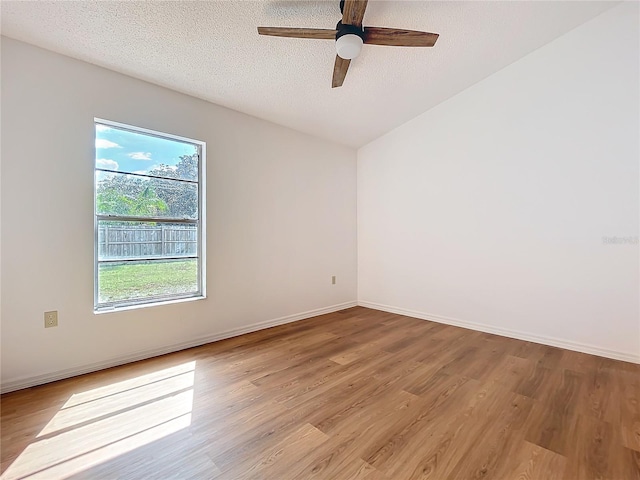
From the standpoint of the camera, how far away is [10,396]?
2109mm

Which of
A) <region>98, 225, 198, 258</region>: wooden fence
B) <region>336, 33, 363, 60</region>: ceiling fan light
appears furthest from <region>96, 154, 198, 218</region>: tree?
<region>336, 33, 363, 60</region>: ceiling fan light

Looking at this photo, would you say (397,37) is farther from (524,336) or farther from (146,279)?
(524,336)

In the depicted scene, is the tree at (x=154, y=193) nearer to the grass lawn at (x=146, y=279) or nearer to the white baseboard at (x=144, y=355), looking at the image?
the grass lawn at (x=146, y=279)

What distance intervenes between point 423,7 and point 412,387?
3.01 meters

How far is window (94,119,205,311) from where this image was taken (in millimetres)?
2623

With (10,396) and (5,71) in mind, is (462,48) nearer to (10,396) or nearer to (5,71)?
(5,71)

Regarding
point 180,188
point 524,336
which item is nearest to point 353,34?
point 180,188

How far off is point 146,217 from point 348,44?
2291mm

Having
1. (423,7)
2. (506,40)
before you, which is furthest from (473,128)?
(423,7)

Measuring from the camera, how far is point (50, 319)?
7.63 ft

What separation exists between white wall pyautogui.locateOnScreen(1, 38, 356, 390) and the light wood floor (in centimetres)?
29

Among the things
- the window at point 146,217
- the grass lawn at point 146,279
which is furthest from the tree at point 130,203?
the grass lawn at point 146,279

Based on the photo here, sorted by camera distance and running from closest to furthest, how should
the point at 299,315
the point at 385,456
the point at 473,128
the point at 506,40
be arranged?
the point at 385,456
the point at 506,40
the point at 473,128
the point at 299,315

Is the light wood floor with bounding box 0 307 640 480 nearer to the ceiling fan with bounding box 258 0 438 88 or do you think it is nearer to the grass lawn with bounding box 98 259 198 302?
the grass lawn with bounding box 98 259 198 302
